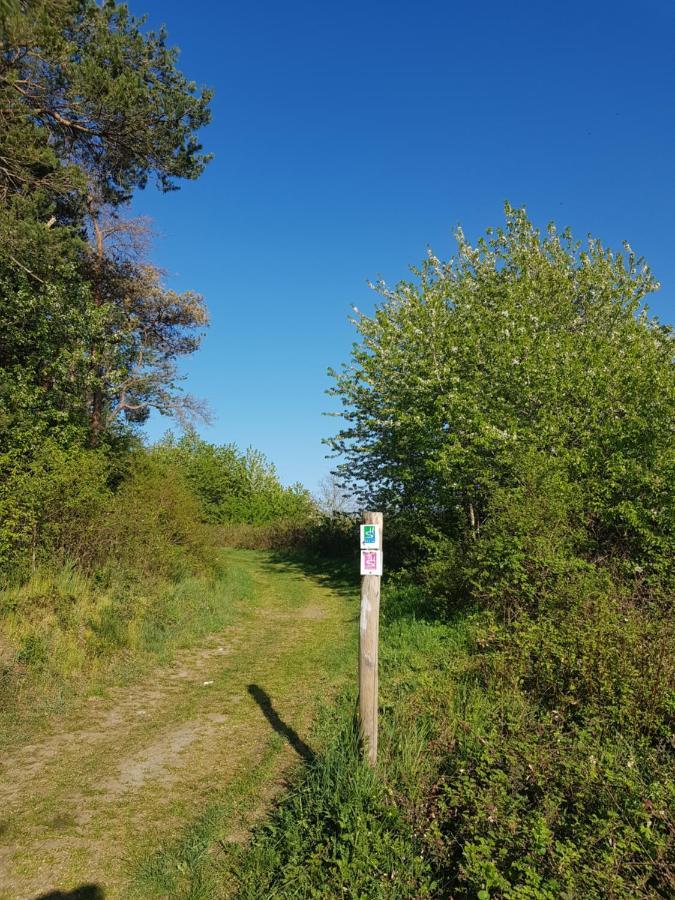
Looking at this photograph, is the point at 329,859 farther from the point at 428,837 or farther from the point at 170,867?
the point at 170,867

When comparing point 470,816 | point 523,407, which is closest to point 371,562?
point 470,816

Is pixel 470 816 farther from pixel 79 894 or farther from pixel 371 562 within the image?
pixel 79 894

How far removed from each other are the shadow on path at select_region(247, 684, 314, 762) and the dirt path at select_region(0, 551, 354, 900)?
0.05 ft

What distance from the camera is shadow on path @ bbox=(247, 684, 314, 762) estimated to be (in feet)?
21.3

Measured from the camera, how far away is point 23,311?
11.8 metres

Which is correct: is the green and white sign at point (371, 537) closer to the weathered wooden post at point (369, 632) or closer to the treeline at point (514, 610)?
the weathered wooden post at point (369, 632)

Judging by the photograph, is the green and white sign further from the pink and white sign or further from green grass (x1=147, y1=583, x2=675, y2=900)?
green grass (x1=147, y1=583, x2=675, y2=900)

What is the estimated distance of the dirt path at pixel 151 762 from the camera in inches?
179

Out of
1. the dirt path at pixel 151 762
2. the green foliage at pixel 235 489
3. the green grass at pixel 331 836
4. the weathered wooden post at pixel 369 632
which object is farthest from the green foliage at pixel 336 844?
the green foliage at pixel 235 489

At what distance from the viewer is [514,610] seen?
28.8 feet

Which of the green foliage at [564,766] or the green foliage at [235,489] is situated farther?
the green foliage at [235,489]

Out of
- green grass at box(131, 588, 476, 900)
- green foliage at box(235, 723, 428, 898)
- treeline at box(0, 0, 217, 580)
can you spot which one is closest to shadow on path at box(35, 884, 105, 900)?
green grass at box(131, 588, 476, 900)

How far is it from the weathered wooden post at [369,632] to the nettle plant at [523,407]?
15.0 feet

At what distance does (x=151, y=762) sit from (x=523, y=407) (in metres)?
11.6
